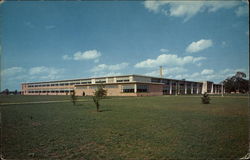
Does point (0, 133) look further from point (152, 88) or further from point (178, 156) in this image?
point (152, 88)

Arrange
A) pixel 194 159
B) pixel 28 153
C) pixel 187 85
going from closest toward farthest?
1. pixel 194 159
2. pixel 28 153
3. pixel 187 85

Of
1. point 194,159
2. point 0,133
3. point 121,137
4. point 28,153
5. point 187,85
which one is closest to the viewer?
point 194,159

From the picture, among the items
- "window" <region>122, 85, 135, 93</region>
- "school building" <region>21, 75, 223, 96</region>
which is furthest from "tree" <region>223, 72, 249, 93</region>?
"window" <region>122, 85, 135, 93</region>

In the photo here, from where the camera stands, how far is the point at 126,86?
47.5m

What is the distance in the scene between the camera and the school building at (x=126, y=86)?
47509 millimetres

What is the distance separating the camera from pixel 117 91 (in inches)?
1930

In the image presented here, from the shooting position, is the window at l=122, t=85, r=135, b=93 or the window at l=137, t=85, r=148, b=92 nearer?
the window at l=122, t=85, r=135, b=93

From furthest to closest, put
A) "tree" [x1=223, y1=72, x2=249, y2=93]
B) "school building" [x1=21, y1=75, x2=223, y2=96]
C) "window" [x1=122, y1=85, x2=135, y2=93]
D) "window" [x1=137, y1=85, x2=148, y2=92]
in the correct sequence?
"school building" [x1=21, y1=75, x2=223, y2=96]
"window" [x1=137, y1=85, x2=148, y2=92]
"window" [x1=122, y1=85, x2=135, y2=93]
"tree" [x1=223, y1=72, x2=249, y2=93]

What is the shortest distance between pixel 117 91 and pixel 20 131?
42.3 m

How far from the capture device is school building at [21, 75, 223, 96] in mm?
47509

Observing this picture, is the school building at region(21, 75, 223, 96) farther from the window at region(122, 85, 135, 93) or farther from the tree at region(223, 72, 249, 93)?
the tree at region(223, 72, 249, 93)

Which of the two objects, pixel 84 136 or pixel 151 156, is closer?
pixel 151 156

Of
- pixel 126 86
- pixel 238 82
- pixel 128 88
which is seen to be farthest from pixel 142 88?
pixel 238 82

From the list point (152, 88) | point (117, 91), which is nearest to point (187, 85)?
point (152, 88)
